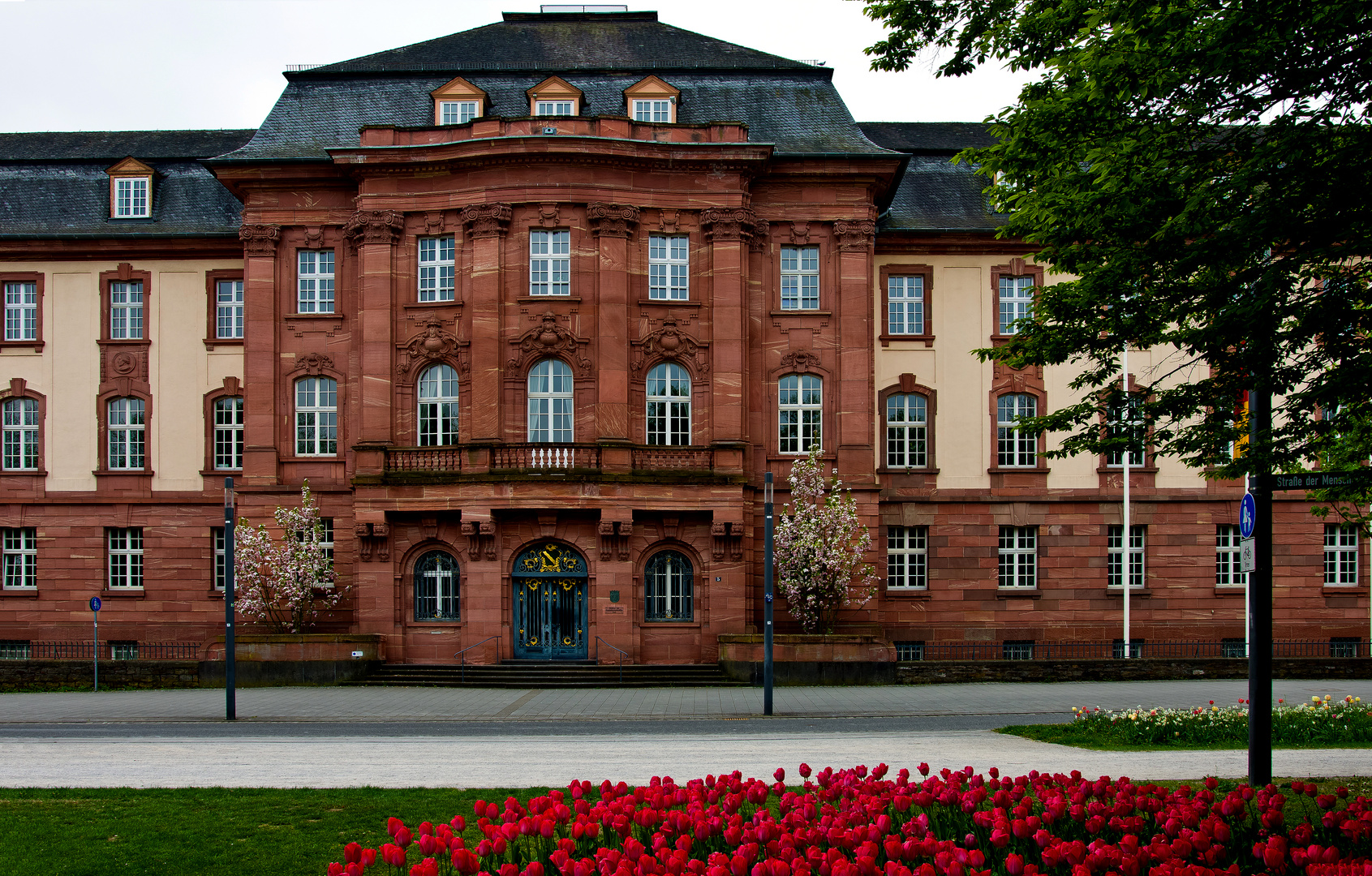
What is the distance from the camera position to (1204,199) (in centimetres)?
1051

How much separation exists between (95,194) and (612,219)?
17778 mm

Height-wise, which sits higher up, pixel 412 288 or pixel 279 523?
pixel 412 288

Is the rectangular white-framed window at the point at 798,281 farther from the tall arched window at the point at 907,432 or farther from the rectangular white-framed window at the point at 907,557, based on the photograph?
the rectangular white-framed window at the point at 907,557

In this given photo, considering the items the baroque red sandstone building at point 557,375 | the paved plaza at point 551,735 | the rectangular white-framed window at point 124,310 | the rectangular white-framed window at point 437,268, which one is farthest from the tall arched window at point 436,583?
the rectangular white-framed window at point 124,310

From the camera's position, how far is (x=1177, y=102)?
11.2 meters

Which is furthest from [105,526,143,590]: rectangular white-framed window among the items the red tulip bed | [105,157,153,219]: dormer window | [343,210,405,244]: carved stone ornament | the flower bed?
the red tulip bed

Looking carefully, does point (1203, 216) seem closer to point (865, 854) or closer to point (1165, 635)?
point (865, 854)

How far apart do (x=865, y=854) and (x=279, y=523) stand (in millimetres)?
29166

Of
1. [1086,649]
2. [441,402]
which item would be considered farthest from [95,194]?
[1086,649]

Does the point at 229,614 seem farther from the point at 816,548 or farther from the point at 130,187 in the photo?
the point at 130,187

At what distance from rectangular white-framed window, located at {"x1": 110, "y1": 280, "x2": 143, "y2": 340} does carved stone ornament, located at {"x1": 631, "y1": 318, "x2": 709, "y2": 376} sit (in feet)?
52.8

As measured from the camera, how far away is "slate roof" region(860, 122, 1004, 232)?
36094 mm

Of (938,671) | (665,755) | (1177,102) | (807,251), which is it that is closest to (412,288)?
(807,251)

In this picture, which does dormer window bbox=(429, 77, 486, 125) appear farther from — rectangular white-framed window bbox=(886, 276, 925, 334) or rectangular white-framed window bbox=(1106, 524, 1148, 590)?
rectangular white-framed window bbox=(1106, 524, 1148, 590)
